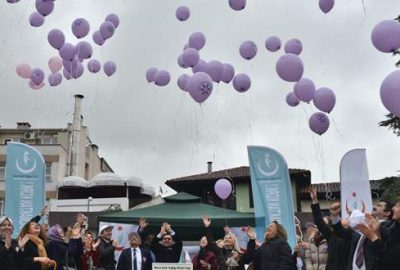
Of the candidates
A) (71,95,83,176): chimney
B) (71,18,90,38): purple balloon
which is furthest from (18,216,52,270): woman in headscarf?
(71,95,83,176): chimney

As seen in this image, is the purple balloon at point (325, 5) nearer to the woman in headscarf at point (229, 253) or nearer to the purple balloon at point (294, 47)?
the purple balloon at point (294, 47)

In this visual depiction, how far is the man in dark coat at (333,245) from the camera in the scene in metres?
5.53

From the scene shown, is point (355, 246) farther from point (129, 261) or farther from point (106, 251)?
point (106, 251)

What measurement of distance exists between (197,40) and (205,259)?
177 inches

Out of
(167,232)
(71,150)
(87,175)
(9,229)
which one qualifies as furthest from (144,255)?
(87,175)

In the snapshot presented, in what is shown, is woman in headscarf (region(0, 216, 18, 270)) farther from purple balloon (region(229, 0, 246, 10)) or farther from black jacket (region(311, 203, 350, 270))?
purple balloon (region(229, 0, 246, 10))

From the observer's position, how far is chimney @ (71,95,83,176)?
37.8m

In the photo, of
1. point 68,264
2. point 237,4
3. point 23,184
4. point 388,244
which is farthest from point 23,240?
point 237,4

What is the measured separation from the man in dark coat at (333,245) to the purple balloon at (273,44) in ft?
19.1

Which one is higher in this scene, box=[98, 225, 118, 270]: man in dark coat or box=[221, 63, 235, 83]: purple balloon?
box=[221, 63, 235, 83]: purple balloon

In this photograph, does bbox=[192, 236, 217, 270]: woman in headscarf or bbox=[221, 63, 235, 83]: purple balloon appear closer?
bbox=[192, 236, 217, 270]: woman in headscarf

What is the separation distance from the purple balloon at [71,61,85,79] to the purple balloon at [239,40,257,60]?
3.31 metres

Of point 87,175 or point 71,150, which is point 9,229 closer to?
point 71,150

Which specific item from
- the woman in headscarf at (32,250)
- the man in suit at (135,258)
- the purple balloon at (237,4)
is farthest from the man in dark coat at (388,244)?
the purple balloon at (237,4)
